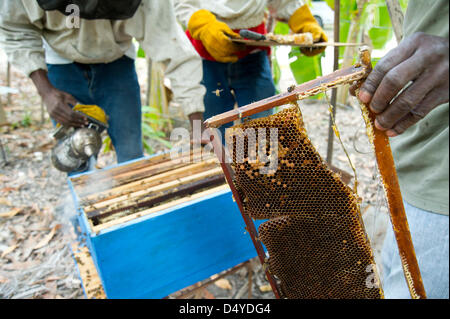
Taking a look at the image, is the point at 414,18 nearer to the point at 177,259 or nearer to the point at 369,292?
the point at 369,292

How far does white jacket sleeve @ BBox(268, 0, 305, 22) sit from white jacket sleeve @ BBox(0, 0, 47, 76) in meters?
1.46

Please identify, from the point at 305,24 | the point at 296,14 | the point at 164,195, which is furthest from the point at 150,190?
the point at 296,14

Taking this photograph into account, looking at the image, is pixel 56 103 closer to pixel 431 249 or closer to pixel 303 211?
pixel 303 211

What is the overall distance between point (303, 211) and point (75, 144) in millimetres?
1325

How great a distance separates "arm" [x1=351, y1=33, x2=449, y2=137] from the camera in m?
0.59

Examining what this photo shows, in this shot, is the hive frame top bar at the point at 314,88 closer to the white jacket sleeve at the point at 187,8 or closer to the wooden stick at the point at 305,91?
the wooden stick at the point at 305,91

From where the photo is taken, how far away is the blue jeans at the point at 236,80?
81.8 inches

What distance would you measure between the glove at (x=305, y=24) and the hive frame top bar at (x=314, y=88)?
4.18 ft

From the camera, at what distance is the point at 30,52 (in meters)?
1.70

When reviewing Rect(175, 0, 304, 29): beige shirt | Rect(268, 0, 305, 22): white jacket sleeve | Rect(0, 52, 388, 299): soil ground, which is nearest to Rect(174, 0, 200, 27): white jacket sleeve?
Rect(175, 0, 304, 29): beige shirt

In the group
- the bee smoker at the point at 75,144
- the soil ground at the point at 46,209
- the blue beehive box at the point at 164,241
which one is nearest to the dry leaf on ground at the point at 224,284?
the soil ground at the point at 46,209

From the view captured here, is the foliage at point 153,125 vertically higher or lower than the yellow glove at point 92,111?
lower

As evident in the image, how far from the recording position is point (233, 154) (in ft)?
2.63

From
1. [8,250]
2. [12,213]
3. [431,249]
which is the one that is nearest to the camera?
[431,249]
